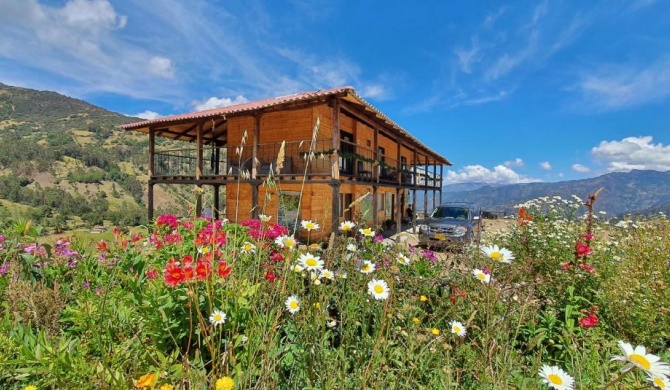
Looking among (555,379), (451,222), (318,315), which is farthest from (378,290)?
(451,222)

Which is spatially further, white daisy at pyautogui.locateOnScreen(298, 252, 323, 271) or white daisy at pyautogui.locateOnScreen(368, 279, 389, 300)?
white daisy at pyautogui.locateOnScreen(298, 252, 323, 271)

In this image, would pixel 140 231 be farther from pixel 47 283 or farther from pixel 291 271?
pixel 291 271

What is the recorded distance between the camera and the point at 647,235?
173 inches

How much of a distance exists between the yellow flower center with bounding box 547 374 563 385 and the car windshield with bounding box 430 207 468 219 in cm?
1230

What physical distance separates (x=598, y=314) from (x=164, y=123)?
47.7 ft

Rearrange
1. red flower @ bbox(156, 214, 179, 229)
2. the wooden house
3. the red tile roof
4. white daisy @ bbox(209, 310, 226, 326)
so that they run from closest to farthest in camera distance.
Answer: white daisy @ bbox(209, 310, 226, 326), red flower @ bbox(156, 214, 179, 229), the red tile roof, the wooden house

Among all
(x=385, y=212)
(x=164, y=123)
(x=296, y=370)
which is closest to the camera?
(x=296, y=370)

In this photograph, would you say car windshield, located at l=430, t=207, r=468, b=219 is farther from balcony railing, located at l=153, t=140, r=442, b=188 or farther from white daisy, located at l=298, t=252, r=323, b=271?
white daisy, located at l=298, t=252, r=323, b=271

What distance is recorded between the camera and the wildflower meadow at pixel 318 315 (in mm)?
1350

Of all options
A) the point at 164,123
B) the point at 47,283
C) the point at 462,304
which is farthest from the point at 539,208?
the point at 164,123

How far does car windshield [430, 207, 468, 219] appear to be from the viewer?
12942 mm

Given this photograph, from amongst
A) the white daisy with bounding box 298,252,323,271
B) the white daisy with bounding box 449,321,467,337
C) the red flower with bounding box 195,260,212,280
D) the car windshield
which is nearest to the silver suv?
the car windshield

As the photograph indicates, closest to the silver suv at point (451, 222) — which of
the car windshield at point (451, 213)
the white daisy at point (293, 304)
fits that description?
the car windshield at point (451, 213)

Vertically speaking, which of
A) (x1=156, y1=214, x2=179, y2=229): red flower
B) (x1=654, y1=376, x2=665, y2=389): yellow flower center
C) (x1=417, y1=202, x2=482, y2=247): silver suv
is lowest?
(x1=417, y1=202, x2=482, y2=247): silver suv
